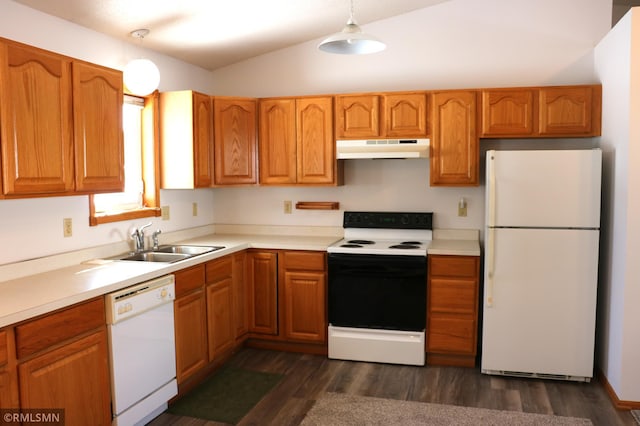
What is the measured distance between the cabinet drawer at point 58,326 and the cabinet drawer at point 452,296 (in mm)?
2300

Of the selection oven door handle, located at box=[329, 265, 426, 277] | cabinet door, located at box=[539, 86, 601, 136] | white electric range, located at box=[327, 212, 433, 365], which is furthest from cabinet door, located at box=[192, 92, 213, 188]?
cabinet door, located at box=[539, 86, 601, 136]

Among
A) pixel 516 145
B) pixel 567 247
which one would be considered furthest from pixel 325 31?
pixel 567 247

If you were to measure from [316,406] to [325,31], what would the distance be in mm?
2949

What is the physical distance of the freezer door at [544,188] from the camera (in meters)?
3.46

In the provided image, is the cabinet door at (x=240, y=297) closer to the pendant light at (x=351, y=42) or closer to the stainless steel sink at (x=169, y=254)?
the stainless steel sink at (x=169, y=254)

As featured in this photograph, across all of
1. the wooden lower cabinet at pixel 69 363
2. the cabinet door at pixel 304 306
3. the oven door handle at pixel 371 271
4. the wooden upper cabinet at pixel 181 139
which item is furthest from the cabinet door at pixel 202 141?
the wooden lower cabinet at pixel 69 363

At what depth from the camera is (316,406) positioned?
3.25 metres

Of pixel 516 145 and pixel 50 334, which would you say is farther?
pixel 516 145

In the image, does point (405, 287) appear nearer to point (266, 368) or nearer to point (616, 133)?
point (266, 368)

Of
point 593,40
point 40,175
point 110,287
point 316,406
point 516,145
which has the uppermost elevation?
point 593,40

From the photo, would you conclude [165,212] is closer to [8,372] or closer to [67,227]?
[67,227]

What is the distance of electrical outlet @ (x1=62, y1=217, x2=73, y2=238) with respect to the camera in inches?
126

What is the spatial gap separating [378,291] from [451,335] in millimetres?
619

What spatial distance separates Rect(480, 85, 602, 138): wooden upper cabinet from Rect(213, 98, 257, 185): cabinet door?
1846mm
